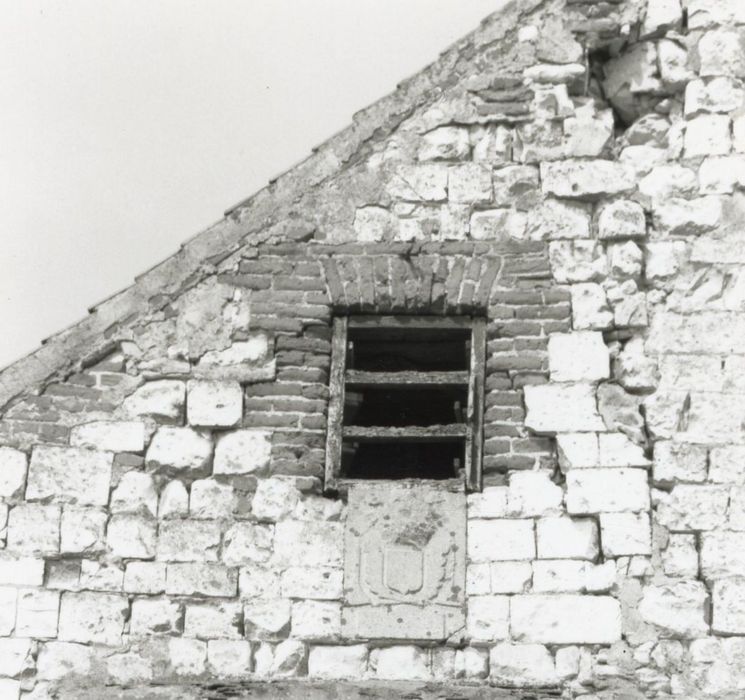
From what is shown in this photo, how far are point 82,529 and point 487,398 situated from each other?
2.13 m

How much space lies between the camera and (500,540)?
28.7 ft

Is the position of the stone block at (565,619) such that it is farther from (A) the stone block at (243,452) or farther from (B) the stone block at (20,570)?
(B) the stone block at (20,570)

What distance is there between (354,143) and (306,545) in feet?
7.26

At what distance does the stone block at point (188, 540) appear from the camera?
8.80 metres

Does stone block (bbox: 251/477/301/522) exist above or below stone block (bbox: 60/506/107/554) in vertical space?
above

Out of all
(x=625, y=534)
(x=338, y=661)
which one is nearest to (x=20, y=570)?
(x=338, y=661)

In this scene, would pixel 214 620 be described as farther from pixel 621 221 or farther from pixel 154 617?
pixel 621 221

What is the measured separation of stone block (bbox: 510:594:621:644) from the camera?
8.55 metres

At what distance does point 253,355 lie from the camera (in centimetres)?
920

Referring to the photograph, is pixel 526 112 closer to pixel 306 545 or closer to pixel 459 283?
pixel 459 283

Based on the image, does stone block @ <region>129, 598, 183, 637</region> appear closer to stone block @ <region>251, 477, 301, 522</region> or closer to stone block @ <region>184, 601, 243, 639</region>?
stone block @ <region>184, 601, 243, 639</region>

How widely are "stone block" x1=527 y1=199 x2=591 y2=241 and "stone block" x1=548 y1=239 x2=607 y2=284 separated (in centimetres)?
5

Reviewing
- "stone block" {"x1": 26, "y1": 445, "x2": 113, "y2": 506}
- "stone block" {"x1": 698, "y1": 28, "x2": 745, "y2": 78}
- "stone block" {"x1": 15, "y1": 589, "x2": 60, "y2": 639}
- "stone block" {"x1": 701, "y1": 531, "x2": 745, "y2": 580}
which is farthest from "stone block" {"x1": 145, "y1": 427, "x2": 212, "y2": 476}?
"stone block" {"x1": 698, "y1": 28, "x2": 745, "y2": 78}

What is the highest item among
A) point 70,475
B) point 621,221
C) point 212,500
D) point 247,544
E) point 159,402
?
point 621,221
